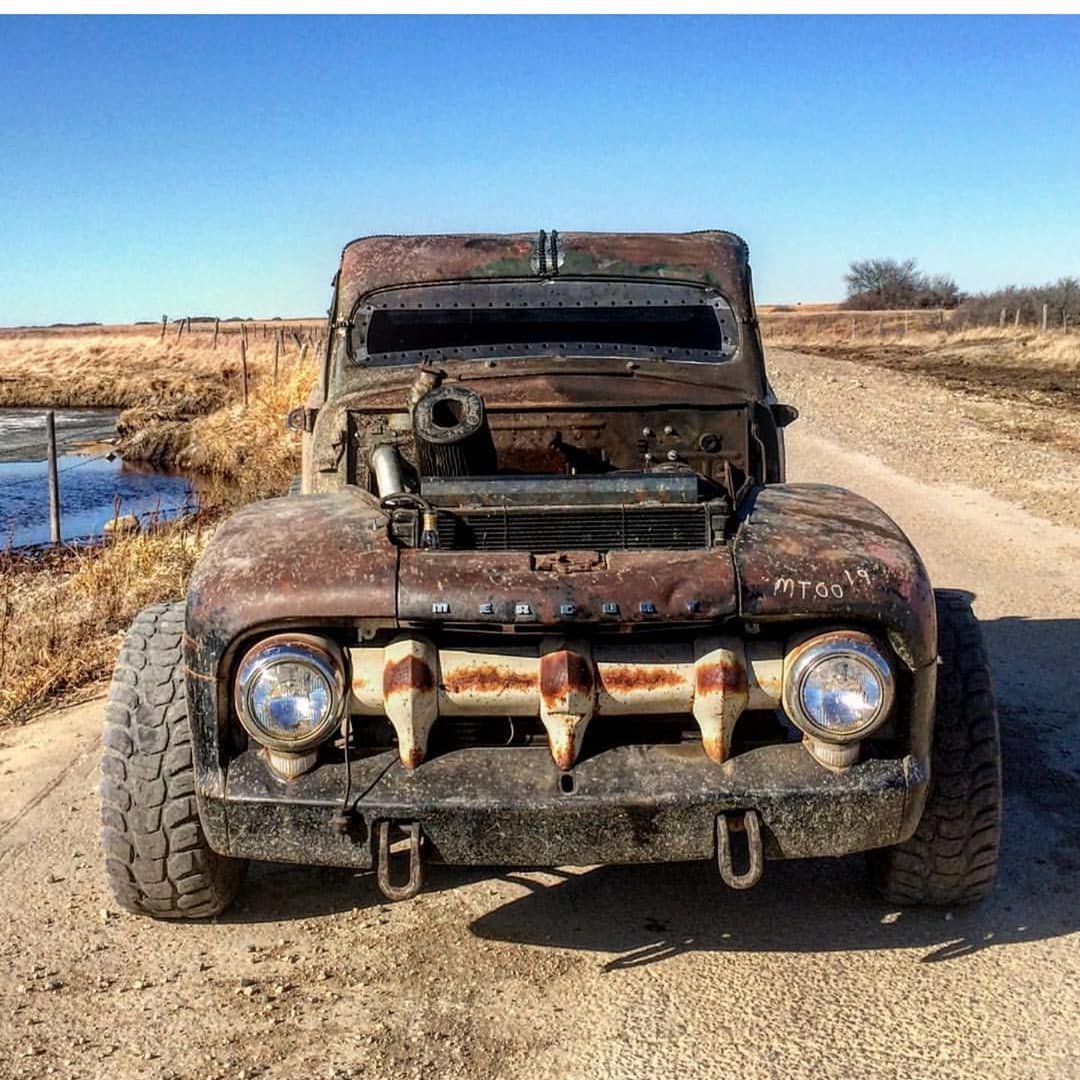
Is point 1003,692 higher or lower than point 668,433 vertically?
lower

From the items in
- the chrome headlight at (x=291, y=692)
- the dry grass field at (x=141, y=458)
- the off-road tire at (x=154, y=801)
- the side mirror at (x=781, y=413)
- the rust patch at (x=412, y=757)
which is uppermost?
the side mirror at (x=781, y=413)

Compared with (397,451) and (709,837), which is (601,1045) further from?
(397,451)

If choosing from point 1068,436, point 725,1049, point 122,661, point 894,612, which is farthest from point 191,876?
point 1068,436

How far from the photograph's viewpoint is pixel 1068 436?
15.7 meters

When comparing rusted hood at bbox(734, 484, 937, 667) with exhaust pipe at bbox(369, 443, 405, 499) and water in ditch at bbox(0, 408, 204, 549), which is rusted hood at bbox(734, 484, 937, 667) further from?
water in ditch at bbox(0, 408, 204, 549)

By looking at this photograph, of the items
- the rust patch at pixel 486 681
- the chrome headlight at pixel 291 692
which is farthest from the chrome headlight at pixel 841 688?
the chrome headlight at pixel 291 692

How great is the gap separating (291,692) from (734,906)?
152 centimetres

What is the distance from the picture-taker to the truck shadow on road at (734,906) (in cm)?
357

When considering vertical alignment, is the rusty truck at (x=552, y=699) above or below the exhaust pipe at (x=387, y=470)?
below

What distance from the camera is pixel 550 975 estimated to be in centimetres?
338

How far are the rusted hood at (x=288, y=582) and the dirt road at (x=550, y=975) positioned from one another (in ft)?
2.99

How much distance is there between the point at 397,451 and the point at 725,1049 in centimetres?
210

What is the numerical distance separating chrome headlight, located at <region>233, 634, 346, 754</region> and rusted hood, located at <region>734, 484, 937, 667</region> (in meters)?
1.00

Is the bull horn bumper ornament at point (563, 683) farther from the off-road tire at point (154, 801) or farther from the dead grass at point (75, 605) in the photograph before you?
the dead grass at point (75, 605)
